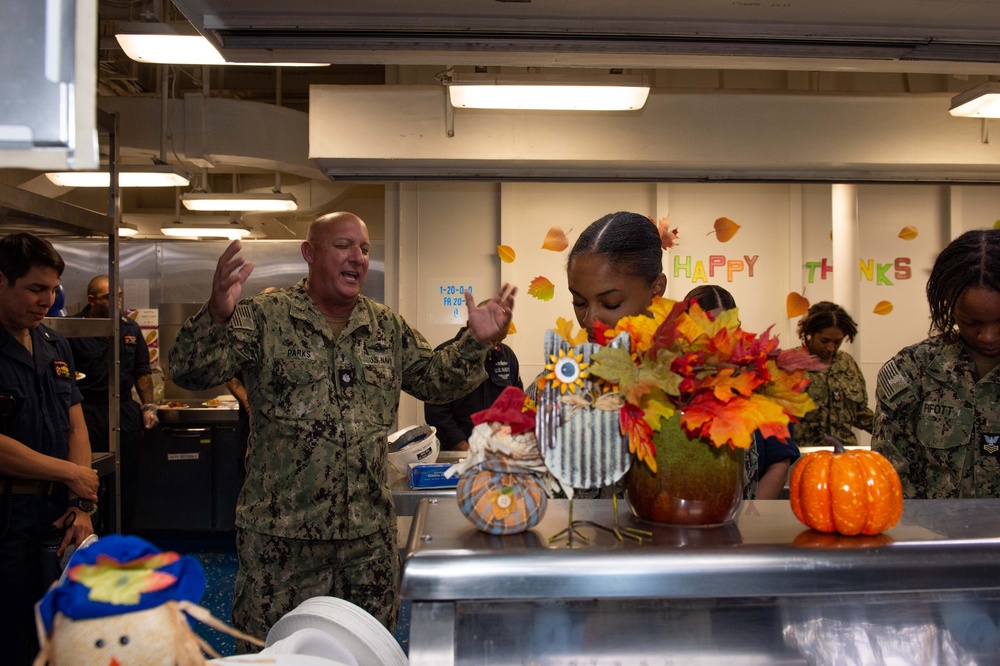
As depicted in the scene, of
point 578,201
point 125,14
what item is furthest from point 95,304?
point 578,201

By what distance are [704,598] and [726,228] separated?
231 inches

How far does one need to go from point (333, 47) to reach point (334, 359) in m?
1.04

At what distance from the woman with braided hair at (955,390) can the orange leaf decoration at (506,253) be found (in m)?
4.45

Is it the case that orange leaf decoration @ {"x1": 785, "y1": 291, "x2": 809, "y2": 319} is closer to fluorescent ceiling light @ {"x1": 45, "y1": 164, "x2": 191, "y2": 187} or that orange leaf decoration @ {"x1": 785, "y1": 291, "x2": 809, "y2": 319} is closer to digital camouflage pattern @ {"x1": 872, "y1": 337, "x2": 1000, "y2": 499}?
digital camouflage pattern @ {"x1": 872, "y1": 337, "x2": 1000, "y2": 499}

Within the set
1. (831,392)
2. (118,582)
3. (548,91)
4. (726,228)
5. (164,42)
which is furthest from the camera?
(726,228)

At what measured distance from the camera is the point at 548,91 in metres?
3.88

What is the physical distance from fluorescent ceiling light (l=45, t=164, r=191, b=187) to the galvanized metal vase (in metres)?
5.10

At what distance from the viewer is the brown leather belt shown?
2.94 metres

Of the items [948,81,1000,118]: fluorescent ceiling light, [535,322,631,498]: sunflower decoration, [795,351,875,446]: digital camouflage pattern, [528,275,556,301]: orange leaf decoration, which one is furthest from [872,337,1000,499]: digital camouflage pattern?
[528,275,556,301]: orange leaf decoration

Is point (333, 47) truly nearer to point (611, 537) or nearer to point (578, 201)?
point (611, 537)

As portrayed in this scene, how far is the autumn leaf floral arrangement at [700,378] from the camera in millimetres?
1177

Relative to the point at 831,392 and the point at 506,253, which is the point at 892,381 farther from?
the point at 506,253

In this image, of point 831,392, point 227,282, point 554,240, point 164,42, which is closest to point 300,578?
point 227,282

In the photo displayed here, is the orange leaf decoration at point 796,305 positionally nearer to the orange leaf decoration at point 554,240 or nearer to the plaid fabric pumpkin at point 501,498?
the orange leaf decoration at point 554,240
